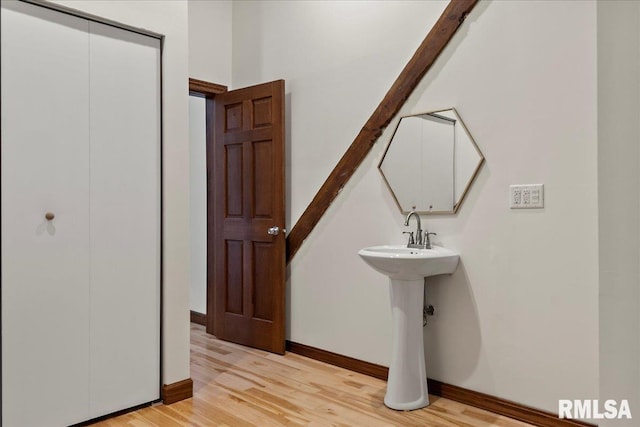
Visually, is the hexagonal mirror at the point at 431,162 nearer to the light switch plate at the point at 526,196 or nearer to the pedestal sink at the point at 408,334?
the light switch plate at the point at 526,196

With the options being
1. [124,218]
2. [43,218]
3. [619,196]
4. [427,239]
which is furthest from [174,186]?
[619,196]

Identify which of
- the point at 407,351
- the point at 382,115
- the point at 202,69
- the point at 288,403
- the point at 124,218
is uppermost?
the point at 202,69

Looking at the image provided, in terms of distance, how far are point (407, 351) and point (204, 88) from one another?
2.61 meters

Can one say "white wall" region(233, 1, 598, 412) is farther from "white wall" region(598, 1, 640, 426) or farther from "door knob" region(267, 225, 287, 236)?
"white wall" region(598, 1, 640, 426)

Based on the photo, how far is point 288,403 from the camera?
2.73m

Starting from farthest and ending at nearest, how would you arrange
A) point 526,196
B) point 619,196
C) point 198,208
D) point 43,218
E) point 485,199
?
point 198,208
point 485,199
point 526,196
point 43,218
point 619,196

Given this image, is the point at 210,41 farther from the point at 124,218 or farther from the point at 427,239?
the point at 427,239

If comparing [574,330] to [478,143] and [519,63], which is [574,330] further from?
[519,63]

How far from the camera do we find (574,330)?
2354 millimetres

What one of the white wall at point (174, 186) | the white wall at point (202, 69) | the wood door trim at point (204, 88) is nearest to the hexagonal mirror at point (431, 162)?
the white wall at point (174, 186)

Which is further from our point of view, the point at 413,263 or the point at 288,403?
the point at 288,403

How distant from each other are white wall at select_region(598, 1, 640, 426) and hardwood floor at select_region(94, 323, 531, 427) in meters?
2.23

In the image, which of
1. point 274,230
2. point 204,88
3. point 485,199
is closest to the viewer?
point 485,199

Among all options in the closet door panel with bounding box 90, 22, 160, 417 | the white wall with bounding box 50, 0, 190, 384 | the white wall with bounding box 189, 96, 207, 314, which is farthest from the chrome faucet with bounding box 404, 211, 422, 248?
the white wall with bounding box 189, 96, 207, 314
